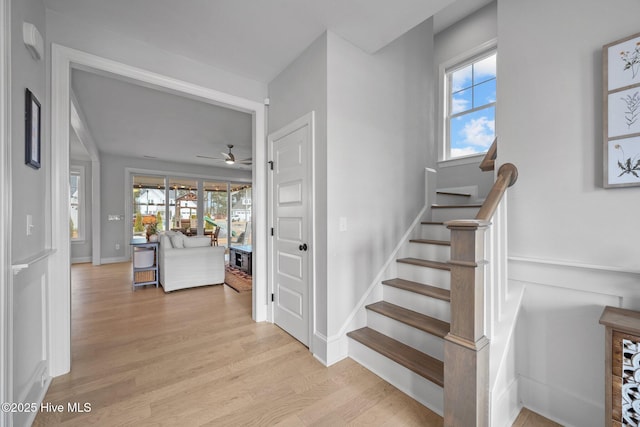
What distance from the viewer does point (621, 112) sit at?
1.34 metres

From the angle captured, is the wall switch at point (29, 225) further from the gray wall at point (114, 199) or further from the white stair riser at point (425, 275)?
the gray wall at point (114, 199)

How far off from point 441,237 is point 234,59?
272 centimetres

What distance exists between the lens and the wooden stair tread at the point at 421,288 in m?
2.00

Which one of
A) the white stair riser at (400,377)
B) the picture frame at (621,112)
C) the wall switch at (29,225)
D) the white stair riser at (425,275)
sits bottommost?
the white stair riser at (400,377)

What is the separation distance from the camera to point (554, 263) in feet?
5.13

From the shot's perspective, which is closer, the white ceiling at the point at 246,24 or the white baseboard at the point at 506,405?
the white baseboard at the point at 506,405

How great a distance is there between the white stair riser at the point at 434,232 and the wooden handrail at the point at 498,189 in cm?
104

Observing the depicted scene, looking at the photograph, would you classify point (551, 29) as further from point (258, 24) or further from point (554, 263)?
point (258, 24)

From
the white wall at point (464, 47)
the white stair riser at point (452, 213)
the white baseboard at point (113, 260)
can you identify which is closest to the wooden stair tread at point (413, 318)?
the white stair riser at point (452, 213)

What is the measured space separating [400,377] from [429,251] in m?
1.14

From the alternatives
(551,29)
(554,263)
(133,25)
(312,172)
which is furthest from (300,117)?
(554,263)

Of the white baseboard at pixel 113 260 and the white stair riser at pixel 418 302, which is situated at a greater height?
the white stair riser at pixel 418 302

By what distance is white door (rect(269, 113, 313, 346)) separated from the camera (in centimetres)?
240

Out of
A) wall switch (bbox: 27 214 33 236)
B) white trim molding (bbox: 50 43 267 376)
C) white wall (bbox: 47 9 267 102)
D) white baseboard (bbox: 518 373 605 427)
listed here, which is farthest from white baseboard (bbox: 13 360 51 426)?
white baseboard (bbox: 518 373 605 427)
